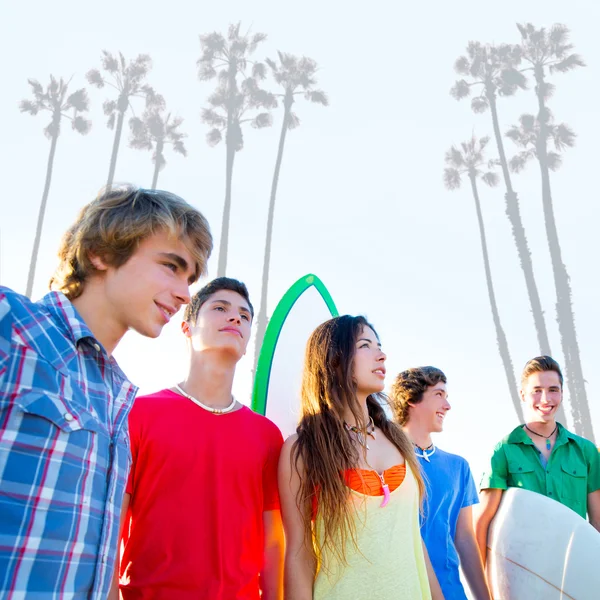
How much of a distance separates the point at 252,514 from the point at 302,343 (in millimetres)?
1345

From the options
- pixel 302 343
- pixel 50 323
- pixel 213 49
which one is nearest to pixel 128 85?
pixel 213 49

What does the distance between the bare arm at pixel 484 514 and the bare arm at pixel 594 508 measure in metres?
0.60

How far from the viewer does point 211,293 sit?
2.88 metres

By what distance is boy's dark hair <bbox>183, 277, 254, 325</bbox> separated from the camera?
287 cm

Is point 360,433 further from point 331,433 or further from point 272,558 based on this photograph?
point 272,558

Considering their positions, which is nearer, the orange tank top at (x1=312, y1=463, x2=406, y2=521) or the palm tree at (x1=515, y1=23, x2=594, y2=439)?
the orange tank top at (x1=312, y1=463, x2=406, y2=521)

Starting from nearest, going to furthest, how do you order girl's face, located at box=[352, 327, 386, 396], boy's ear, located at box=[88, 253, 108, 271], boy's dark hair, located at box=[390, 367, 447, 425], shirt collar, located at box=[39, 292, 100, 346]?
1. shirt collar, located at box=[39, 292, 100, 346]
2. boy's ear, located at box=[88, 253, 108, 271]
3. girl's face, located at box=[352, 327, 386, 396]
4. boy's dark hair, located at box=[390, 367, 447, 425]

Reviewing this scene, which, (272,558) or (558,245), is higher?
(558,245)

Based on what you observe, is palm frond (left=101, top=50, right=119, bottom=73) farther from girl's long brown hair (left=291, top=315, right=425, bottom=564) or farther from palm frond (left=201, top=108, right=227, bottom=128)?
girl's long brown hair (left=291, top=315, right=425, bottom=564)

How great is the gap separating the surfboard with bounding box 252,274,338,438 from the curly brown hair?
Answer: 1.41 metres

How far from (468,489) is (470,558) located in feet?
1.27

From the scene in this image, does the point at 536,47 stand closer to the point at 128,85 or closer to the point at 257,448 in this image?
the point at 128,85

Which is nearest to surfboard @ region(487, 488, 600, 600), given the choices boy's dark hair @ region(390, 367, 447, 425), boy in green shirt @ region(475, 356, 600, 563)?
boy in green shirt @ region(475, 356, 600, 563)

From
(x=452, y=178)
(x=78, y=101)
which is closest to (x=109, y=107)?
(x=78, y=101)
